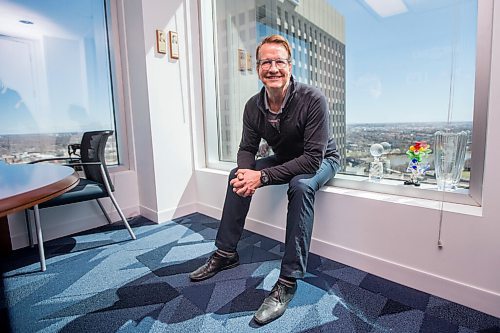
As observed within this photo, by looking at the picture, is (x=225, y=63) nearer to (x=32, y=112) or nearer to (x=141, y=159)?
(x=141, y=159)

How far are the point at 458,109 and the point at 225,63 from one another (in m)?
1.99

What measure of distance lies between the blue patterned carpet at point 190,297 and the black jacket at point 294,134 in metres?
0.61

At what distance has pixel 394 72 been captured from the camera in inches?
68.3

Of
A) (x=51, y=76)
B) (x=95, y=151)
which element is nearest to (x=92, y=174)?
(x=95, y=151)

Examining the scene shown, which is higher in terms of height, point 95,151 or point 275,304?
point 95,151

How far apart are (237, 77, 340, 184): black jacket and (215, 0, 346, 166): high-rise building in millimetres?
440

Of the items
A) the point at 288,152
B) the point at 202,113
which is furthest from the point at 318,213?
the point at 202,113

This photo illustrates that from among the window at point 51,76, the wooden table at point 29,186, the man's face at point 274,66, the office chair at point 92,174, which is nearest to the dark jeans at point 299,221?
the man's face at point 274,66

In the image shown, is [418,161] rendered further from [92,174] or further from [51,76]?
[51,76]

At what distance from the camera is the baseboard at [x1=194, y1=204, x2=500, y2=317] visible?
1.32 meters

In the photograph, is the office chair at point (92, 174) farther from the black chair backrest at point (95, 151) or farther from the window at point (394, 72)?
the window at point (394, 72)

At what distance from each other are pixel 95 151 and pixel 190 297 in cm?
130

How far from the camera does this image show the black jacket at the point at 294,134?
1582mm

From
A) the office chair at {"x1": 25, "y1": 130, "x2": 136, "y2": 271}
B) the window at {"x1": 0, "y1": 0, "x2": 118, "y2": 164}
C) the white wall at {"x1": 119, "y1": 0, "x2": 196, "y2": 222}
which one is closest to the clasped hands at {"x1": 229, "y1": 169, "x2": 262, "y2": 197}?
the office chair at {"x1": 25, "y1": 130, "x2": 136, "y2": 271}
